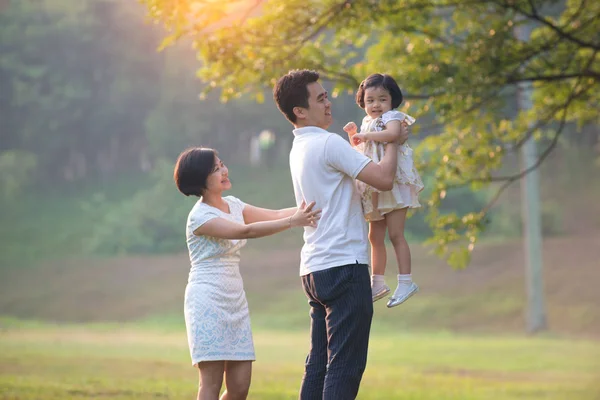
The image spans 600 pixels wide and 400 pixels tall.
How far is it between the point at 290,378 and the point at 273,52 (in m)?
5.43

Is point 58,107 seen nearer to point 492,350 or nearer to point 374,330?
point 374,330

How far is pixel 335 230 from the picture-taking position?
368 centimetres

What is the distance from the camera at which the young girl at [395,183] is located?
3797mm

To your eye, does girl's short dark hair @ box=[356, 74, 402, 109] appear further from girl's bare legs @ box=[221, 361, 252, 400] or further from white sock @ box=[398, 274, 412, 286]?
girl's bare legs @ box=[221, 361, 252, 400]

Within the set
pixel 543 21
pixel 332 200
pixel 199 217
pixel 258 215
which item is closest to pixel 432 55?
pixel 543 21

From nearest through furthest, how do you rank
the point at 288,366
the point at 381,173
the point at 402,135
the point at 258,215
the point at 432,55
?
the point at 381,173 → the point at 402,135 → the point at 258,215 → the point at 432,55 → the point at 288,366

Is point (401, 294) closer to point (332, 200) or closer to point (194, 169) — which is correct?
point (332, 200)

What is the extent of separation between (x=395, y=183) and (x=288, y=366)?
10.7 m

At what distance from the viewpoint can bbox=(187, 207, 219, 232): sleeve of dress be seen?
13.5 feet

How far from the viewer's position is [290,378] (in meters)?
11.9

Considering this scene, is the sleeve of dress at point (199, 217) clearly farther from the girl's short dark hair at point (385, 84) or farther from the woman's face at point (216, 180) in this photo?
the girl's short dark hair at point (385, 84)

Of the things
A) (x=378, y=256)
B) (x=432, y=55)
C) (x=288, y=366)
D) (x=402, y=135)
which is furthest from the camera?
(x=288, y=366)

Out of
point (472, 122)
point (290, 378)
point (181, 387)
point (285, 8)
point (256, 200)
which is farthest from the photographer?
point (256, 200)

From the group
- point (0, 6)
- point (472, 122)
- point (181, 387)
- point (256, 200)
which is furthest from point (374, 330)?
point (0, 6)
